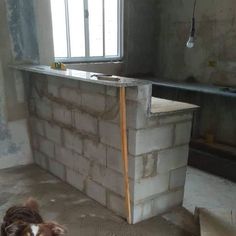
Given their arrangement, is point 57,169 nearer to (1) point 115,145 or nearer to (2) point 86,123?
(2) point 86,123

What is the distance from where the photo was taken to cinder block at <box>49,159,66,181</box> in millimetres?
3090

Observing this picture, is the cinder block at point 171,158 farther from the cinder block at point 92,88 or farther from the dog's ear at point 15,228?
the dog's ear at point 15,228

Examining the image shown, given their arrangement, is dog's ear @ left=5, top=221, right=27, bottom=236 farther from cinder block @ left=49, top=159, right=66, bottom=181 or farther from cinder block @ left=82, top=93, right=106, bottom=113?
cinder block @ left=49, top=159, right=66, bottom=181

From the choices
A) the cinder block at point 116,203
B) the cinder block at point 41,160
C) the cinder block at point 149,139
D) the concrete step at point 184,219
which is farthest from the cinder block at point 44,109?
the concrete step at point 184,219

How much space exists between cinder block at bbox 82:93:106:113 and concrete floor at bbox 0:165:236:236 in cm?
89

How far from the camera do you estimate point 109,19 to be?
439 cm

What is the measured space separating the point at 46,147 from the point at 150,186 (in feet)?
4.68

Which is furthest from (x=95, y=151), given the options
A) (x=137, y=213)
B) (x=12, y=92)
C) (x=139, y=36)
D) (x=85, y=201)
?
(x=139, y=36)

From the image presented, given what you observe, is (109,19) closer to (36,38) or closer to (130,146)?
(36,38)

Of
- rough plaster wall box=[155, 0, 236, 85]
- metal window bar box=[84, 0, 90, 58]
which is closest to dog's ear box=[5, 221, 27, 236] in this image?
metal window bar box=[84, 0, 90, 58]

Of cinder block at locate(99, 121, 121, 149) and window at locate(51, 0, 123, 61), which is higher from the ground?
window at locate(51, 0, 123, 61)

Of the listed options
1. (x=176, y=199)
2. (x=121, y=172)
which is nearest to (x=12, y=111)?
(x=121, y=172)

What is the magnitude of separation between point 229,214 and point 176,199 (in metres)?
0.49

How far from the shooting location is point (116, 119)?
7.54 ft
